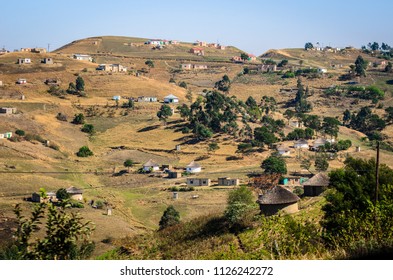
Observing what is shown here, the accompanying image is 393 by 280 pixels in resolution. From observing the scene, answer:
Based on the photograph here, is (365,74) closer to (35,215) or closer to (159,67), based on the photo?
(159,67)

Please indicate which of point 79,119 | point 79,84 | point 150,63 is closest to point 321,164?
point 79,119

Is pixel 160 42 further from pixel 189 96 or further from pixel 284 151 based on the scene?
pixel 284 151

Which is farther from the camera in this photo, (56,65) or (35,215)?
(56,65)

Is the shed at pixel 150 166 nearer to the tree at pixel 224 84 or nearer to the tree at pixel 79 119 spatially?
the tree at pixel 79 119

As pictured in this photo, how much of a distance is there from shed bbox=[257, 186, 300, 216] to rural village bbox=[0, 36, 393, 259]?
0.07 m

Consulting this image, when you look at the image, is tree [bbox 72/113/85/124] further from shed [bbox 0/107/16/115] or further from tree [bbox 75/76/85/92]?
tree [bbox 75/76/85/92]

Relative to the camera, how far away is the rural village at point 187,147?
25.6 m

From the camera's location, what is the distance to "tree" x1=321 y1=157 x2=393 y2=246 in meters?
11.0

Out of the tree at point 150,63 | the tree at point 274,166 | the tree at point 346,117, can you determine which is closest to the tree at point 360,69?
the tree at point 346,117

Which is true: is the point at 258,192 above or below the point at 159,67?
below

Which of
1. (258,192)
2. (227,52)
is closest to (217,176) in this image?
(258,192)

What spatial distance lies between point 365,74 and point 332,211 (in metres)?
74.7

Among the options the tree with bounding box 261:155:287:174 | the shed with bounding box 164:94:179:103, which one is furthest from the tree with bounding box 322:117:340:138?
the shed with bounding box 164:94:179:103

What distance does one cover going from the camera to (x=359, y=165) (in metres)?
22.0
